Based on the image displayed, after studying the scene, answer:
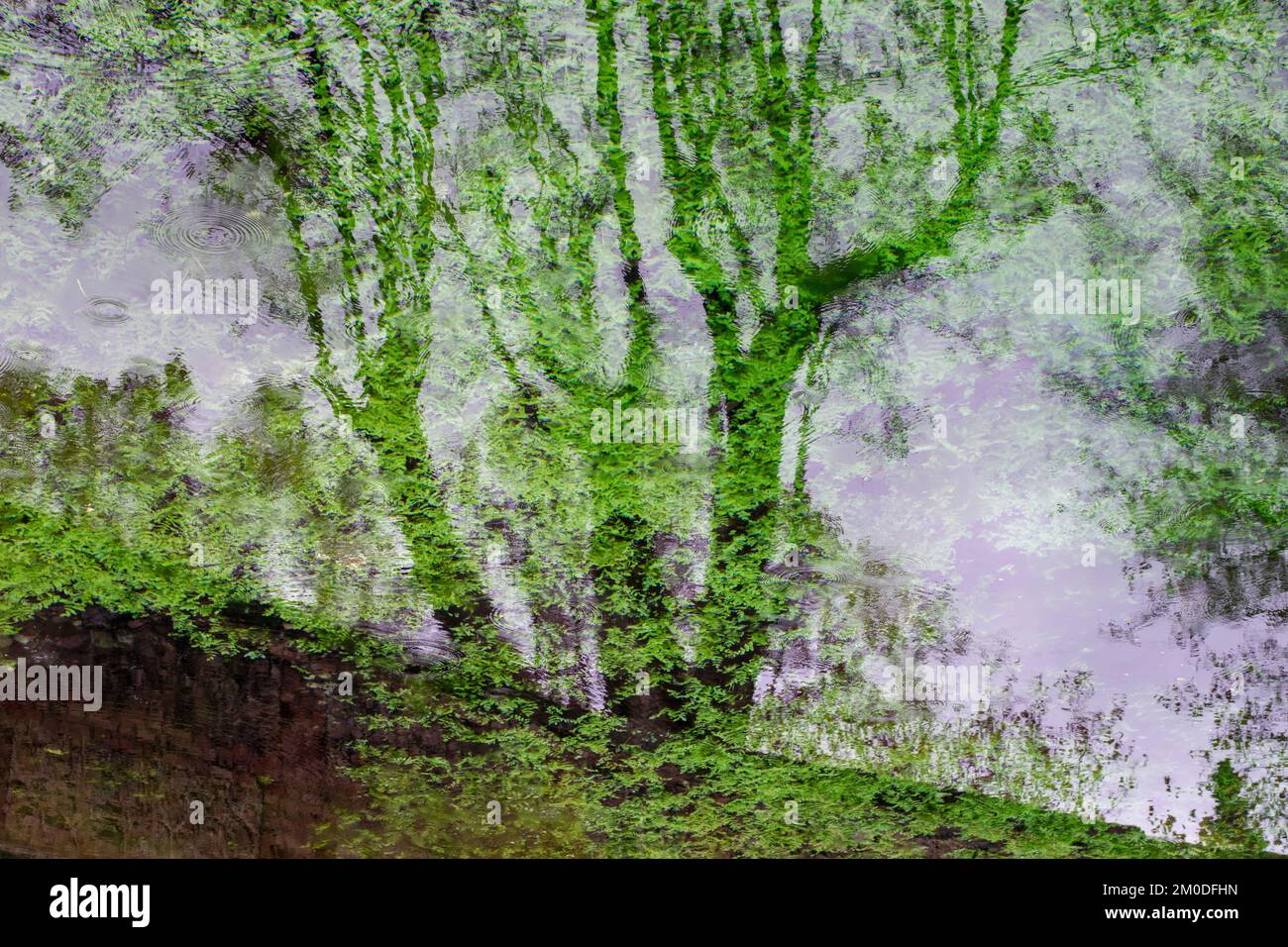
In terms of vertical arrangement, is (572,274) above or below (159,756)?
above

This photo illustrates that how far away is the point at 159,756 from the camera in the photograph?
139 inches

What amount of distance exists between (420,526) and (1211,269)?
3523mm

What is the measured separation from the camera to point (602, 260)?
3.55 metres

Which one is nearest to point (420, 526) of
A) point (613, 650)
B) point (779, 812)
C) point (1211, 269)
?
point (613, 650)

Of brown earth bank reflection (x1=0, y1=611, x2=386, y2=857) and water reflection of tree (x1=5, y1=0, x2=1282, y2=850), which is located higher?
water reflection of tree (x1=5, y1=0, x2=1282, y2=850)

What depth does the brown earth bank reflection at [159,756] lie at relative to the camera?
351 cm

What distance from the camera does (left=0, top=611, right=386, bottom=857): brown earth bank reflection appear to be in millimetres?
3510

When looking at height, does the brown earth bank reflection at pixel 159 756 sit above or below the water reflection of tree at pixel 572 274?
below

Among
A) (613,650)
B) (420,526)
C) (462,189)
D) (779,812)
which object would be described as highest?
(462,189)

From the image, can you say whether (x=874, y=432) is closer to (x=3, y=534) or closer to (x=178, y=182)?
(x=178, y=182)

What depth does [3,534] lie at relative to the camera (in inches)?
140

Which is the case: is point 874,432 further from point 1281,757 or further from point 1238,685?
point 1281,757
